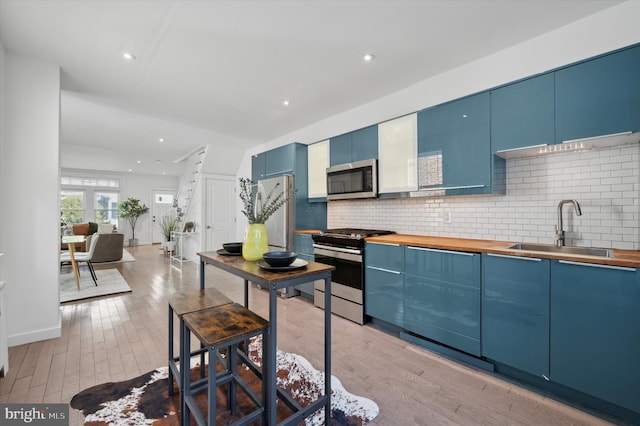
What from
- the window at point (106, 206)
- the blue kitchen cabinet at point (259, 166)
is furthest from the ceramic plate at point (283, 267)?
the window at point (106, 206)

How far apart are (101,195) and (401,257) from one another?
10.8m

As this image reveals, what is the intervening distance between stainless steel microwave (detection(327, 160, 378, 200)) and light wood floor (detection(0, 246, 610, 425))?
5.03 feet

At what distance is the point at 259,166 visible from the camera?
5.14 metres

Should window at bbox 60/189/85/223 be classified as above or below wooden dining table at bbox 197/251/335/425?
above

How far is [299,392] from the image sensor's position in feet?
6.07

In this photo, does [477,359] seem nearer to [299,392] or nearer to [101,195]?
[299,392]

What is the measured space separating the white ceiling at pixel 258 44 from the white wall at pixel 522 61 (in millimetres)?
80

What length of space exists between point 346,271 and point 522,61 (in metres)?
2.62

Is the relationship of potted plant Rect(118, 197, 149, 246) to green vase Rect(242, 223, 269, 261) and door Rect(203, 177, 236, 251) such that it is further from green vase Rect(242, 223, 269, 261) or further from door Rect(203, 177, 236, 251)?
green vase Rect(242, 223, 269, 261)

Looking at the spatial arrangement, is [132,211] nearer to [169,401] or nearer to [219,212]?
[219,212]

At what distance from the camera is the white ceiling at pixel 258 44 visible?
199 centimetres

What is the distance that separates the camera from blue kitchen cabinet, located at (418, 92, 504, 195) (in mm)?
2346

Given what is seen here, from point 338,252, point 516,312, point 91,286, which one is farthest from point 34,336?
point 516,312

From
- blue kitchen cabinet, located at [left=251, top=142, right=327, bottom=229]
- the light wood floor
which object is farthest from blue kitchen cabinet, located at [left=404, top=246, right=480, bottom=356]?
blue kitchen cabinet, located at [left=251, top=142, right=327, bottom=229]
